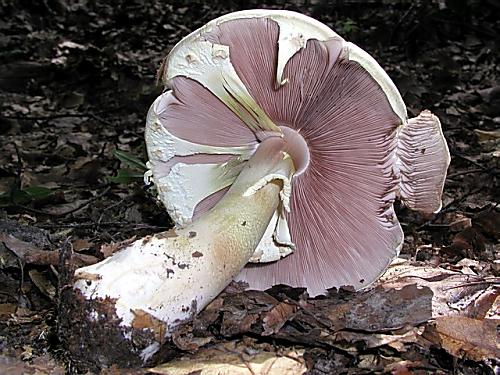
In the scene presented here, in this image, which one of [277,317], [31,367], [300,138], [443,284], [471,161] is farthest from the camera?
[471,161]

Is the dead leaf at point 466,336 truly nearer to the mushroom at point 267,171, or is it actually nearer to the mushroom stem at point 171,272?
the mushroom at point 267,171

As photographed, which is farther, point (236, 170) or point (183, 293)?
point (236, 170)

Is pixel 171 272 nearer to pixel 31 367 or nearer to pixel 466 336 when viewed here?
pixel 31 367

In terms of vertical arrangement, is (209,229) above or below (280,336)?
above

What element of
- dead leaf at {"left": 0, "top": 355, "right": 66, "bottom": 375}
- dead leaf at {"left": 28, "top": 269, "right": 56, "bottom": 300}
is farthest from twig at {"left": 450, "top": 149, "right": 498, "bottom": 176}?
dead leaf at {"left": 0, "top": 355, "right": 66, "bottom": 375}

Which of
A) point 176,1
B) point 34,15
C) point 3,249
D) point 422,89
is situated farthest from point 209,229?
point 176,1

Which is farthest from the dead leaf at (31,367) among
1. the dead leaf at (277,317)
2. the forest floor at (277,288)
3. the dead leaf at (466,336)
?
the dead leaf at (466,336)

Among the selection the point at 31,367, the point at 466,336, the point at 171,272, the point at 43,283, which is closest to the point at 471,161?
the point at 466,336

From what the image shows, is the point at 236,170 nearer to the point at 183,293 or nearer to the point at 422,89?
the point at 183,293
